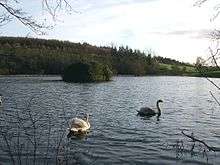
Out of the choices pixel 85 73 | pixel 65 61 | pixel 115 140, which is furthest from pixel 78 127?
pixel 65 61

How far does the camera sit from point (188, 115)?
33.7 metres

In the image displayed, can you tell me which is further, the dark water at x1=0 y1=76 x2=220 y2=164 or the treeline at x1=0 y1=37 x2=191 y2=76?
the treeline at x1=0 y1=37 x2=191 y2=76

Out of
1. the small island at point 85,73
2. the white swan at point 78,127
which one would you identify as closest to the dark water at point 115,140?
the white swan at point 78,127

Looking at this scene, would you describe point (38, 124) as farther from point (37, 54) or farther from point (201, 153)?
point (37, 54)

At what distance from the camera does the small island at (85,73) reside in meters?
87.8

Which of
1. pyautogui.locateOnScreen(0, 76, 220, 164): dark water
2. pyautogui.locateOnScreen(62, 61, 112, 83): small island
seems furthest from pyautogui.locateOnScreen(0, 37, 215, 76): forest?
pyautogui.locateOnScreen(0, 76, 220, 164): dark water

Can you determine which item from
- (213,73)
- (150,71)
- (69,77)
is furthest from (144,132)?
(150,71)

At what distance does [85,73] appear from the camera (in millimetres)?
87812

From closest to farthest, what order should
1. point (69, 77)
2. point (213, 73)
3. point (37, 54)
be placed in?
point (213, 73)
point (69, 77)
point (37, 54)

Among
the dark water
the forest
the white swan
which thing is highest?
the forest

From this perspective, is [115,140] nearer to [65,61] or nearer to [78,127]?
[78,127]

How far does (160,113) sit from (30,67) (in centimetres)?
9570

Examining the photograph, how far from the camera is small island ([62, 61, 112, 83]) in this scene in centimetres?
8779

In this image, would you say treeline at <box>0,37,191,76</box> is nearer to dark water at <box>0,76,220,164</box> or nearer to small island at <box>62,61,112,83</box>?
small island at <box>62,61,112,83</box>
